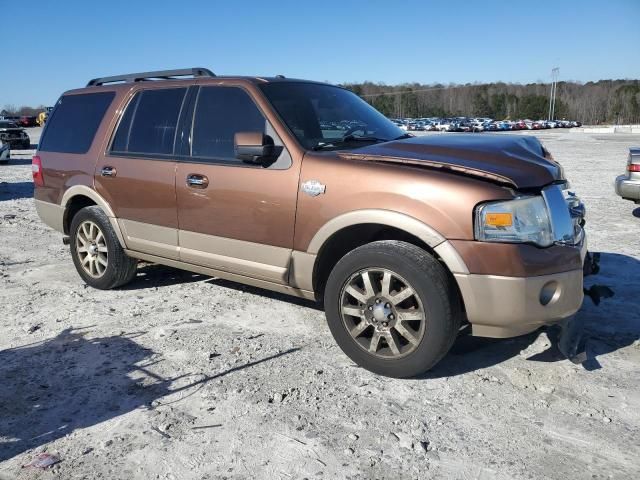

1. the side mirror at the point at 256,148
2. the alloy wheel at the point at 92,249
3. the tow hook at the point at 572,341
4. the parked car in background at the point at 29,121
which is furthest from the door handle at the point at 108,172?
the parked car in background at the point at 29,121

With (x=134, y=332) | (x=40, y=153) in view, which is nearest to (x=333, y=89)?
(x=134, y=332)

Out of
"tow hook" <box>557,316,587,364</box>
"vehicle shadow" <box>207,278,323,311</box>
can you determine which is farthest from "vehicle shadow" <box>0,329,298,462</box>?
"tow hook" <box>557,316,587,364</box>

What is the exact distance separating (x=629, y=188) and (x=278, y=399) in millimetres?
7610

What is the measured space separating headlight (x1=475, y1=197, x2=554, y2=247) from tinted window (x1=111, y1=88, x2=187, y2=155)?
2.70 m

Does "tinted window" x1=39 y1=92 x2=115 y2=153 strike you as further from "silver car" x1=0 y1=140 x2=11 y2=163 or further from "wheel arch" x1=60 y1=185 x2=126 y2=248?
"silver car" x1=0 y1=140 x2=11 y2=163

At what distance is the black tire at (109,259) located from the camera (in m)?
5.17

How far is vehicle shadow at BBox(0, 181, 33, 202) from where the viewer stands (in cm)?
1175

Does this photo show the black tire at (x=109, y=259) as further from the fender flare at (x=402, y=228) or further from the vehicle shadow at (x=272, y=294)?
the fender flare at (x=402, y=228)

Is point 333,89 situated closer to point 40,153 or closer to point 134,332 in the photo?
point 134,332

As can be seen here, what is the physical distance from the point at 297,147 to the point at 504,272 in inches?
65.1

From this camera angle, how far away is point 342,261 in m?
3.59

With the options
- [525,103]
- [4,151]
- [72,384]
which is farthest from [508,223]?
[525,103]

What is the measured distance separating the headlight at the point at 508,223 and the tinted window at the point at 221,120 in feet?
5.88

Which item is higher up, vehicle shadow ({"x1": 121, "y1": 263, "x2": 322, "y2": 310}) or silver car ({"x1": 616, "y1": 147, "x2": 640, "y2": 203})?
silver car ({"x1": 616, "y1": 147, "x2": 640, "y2": 203})
